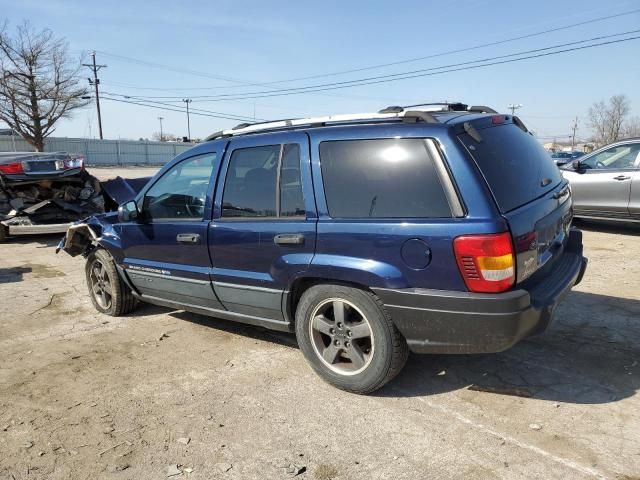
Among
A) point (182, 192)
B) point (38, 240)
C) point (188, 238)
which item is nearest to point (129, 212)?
point (182, 192)

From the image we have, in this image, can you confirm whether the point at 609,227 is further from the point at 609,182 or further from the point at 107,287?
the point at 107,287

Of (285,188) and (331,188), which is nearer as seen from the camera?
(331,188)

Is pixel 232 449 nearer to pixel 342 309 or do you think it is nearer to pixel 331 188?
pixel 342 309

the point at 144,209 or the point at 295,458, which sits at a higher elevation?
the point at 144,209

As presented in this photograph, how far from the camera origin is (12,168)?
8.78 m

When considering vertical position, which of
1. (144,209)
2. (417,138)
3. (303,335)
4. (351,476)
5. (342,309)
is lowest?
(351,476)

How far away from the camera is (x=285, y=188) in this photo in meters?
3.64

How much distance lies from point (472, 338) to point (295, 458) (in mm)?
1210

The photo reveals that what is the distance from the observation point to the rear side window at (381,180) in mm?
3018

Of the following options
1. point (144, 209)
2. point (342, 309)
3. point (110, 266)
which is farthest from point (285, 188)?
point (110, 266)

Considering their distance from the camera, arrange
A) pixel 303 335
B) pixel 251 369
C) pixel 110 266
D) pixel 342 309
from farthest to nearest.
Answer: pixel 110 266 → pixel 251 369 → pixel 303 335 → pixel 342 309

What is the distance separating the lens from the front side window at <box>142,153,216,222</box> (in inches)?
165

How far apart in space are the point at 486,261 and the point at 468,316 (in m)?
0.33

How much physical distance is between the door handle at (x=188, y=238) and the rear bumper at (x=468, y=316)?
1.68 m
